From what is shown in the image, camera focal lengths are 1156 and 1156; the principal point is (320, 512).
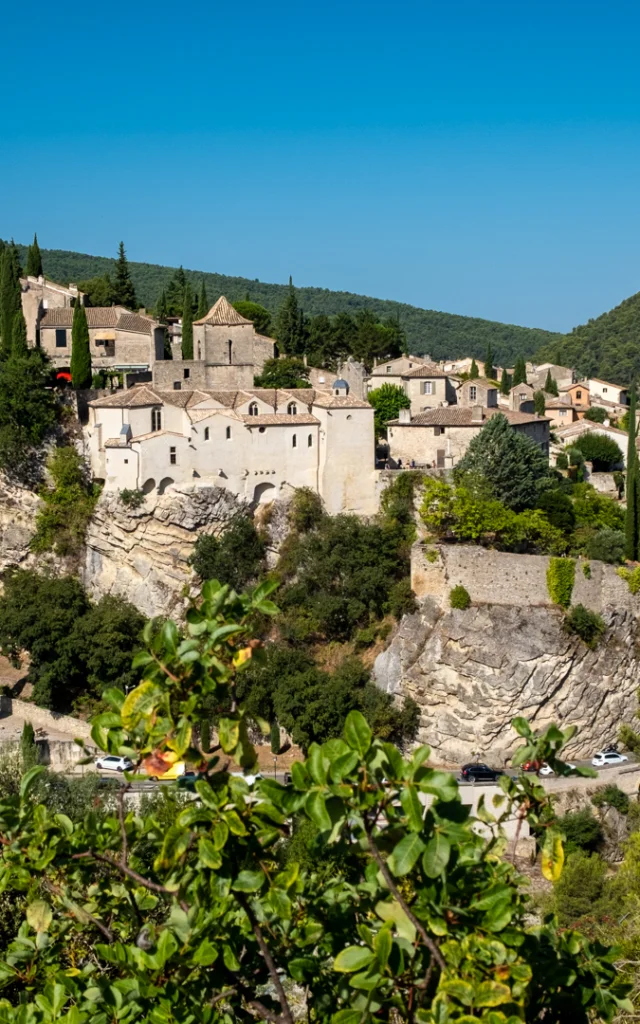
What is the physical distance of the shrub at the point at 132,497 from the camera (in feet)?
125

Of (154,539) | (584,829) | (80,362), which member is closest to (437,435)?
(154,539)

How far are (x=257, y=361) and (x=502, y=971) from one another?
45636mm

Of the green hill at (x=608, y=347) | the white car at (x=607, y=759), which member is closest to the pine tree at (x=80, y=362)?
the white car at (x=607, y=759)

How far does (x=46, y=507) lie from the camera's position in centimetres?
4081

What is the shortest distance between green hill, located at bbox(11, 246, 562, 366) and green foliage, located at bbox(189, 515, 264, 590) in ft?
267

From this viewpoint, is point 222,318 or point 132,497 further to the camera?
point 222,318

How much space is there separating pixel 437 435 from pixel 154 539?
10.7 m

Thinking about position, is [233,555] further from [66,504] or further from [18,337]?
[18,337]

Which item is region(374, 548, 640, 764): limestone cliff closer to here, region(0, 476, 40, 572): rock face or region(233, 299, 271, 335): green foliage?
region(0, 476, 40, 572): rock face

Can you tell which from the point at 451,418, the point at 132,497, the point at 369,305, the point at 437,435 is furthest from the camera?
the point at 369,305

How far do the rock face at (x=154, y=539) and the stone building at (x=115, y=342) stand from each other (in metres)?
12.7

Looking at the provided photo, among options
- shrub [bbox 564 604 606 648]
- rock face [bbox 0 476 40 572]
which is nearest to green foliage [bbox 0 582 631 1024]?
shrub [bbox 564 604 606 648]

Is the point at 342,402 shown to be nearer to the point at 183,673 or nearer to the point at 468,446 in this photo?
the point at 468,446

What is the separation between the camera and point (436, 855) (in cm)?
525
